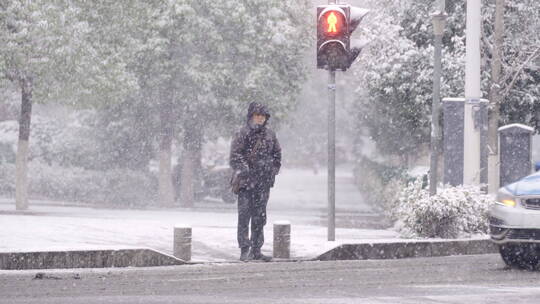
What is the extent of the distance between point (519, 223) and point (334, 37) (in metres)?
3.66

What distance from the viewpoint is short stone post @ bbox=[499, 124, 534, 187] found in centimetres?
1897

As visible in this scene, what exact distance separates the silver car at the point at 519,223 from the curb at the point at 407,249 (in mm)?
1949

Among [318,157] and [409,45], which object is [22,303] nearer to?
[409,45]

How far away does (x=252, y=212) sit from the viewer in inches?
537

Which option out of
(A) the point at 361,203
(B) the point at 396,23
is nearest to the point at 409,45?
(B) the point at 396,23

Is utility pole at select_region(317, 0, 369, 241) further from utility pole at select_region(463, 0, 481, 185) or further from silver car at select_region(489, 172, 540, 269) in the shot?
utility pole at select_region(463, 0, 481, 185)

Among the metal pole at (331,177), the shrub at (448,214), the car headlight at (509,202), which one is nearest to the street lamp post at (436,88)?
the shrub at (448,214)

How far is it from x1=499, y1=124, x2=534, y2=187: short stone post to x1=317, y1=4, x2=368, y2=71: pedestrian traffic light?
5426 mm

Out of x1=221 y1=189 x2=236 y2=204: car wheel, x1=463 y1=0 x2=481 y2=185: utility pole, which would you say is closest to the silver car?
x1=463 y1=0 x2=481 y2=185: utility pole

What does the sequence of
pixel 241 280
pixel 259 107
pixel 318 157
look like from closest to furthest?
pixel 241 280, pixel 259 107, pixel 318 157

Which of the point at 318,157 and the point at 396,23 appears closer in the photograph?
the point at 396,23

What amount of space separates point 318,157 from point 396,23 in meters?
73.6

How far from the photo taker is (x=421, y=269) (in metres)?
12.2

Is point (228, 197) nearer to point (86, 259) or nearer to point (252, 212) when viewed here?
point (252, 212)
